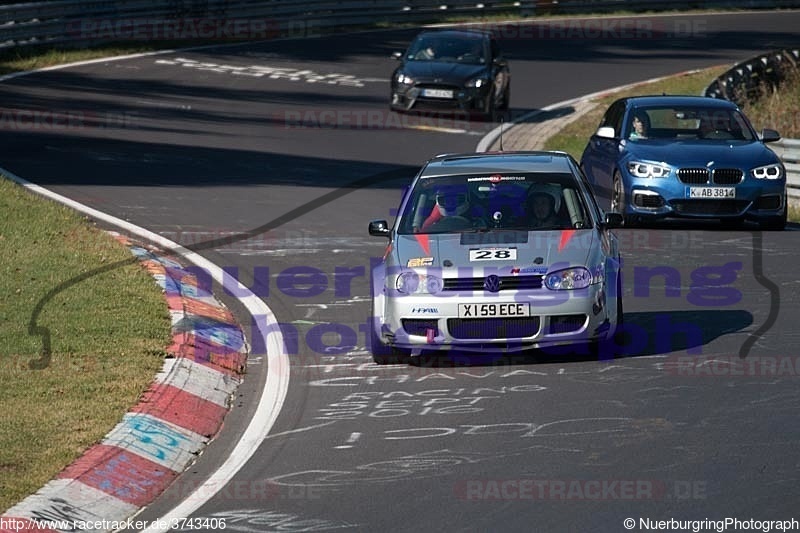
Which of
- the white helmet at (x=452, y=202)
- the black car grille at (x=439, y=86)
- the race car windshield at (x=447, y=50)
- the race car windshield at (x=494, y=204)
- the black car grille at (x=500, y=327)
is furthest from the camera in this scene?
the race car windshield at (x=447, y=50)

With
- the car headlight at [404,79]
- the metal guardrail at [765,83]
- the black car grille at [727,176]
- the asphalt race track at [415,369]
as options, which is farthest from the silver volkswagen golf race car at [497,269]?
the car headlight at [404,79]

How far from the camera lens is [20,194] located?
17016 mm

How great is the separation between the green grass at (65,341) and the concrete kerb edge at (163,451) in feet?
0.34

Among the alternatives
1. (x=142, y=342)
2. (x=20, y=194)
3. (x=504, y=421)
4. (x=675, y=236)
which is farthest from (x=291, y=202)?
(x=504, y=421)

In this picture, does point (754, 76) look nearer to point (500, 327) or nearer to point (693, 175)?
point (693, 175)

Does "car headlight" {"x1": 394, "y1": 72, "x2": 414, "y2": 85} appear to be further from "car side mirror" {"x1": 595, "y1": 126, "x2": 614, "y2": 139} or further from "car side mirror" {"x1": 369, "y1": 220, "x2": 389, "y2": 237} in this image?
"car side mirror" {"x1": 369, "y1": 220, "x2": 389, "y2": 237}

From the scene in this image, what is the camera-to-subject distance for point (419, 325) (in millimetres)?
10344

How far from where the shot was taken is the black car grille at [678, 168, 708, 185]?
16938 millimetres

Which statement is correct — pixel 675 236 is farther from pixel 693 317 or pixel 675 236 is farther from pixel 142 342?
pixel 142 342

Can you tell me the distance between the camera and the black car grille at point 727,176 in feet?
55.6

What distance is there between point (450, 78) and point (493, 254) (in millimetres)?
17729

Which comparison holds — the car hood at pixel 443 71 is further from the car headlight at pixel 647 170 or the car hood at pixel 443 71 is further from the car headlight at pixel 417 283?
the car headlight at pixel 417 283

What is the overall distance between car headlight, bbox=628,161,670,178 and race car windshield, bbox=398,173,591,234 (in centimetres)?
577

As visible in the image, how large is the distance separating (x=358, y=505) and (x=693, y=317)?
18.2 ft
